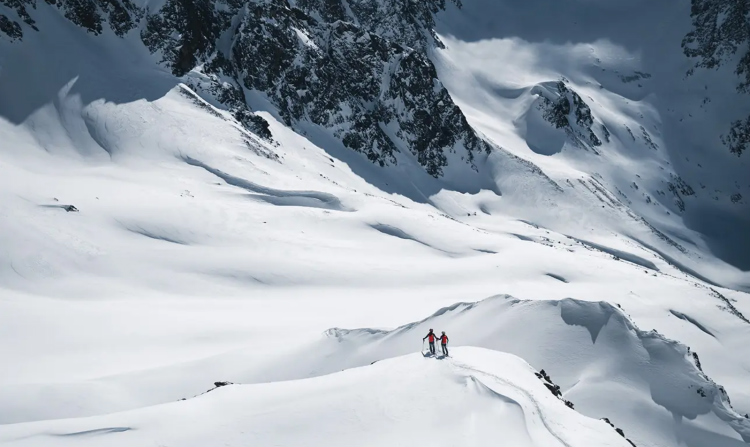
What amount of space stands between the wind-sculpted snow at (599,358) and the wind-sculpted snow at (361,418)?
5513 mm

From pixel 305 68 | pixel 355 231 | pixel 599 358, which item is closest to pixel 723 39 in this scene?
pixel 305 68

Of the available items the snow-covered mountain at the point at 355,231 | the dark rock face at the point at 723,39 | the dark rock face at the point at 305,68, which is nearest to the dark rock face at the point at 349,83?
→ the dark rock face at the point at 305,68

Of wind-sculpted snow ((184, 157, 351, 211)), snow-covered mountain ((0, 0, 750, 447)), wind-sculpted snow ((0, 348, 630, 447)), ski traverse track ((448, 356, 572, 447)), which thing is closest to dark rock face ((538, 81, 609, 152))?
snow-covered mountain ((0, 0, 750, 447))

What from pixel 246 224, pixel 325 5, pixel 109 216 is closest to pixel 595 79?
pixel 325 5

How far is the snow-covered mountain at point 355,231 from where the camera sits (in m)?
14.7

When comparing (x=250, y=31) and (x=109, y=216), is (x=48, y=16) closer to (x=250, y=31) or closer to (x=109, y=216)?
(x=250, y=31)

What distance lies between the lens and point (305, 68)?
252 ft

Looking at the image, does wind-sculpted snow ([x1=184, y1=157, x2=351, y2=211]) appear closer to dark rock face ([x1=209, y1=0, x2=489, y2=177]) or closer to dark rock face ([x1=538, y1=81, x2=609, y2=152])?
dark rock face ([x1=209, y1=0, x2=489, y2=177])

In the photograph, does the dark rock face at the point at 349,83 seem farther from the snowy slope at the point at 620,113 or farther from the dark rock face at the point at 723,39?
the dark rock face at the point at 723,39

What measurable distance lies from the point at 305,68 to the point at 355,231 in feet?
137

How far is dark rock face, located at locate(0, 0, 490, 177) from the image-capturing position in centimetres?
6288

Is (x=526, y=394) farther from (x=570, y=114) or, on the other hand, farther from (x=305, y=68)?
(x=570, y=114)

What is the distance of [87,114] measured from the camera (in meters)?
50.7

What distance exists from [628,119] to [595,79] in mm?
12960
